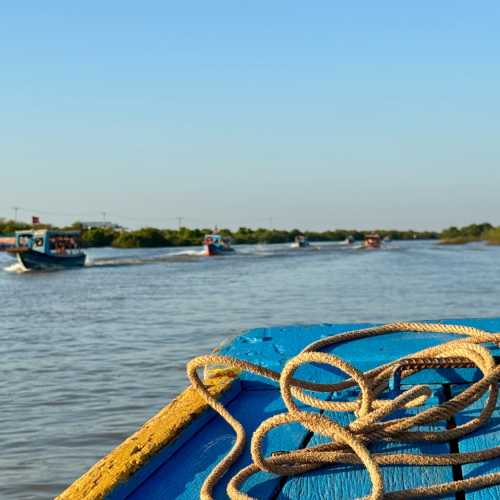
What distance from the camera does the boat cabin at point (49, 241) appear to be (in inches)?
1604

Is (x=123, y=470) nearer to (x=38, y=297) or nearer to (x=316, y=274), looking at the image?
(x=38, y=297)

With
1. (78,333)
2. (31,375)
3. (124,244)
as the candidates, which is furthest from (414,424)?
(124,244)

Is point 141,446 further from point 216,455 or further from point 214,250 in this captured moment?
point 214,250

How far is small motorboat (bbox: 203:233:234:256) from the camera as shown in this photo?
58.3 metres

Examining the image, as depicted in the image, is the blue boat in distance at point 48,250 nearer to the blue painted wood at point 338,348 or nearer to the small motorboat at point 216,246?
the small motorboat at point 216,246

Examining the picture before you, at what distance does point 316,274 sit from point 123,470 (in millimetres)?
30752

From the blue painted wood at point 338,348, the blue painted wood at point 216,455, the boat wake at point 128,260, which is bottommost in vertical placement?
the boat wake at point 128,260

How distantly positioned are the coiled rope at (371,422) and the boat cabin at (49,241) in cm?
3885

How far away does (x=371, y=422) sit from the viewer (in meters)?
1.76

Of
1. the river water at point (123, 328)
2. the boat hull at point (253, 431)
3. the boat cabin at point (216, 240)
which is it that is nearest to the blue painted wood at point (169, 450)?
the boat hull at point (253, 431)

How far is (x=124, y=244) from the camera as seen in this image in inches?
3969

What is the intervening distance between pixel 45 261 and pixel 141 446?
40.0 meters

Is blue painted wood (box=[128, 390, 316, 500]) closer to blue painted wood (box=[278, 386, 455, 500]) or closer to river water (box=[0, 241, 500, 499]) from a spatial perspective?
blue painted wood (box=[278, 386, 455, 500])

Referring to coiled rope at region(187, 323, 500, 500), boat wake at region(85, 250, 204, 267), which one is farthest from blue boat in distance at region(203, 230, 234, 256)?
coiled rope at region(187, 323, 500, 500)
